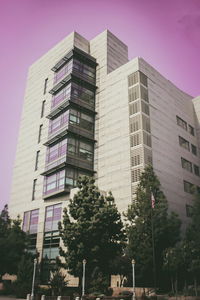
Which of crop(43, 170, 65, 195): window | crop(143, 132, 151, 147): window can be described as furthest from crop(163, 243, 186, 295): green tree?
crop(43, 170, 65, 195): window

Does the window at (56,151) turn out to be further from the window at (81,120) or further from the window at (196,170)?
the window at (196,170)

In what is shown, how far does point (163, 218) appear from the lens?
32.6 meters

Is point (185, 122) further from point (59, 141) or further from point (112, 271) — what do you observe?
point (112, 271)

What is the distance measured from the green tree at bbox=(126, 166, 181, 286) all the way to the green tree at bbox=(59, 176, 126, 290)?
6.89 ft

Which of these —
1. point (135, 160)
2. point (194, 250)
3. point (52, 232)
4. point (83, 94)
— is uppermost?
point (83, 94)

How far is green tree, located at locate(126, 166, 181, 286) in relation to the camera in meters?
30.9

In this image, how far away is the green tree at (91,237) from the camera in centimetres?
3037

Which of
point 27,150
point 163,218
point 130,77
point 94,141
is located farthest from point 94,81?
point 163,218

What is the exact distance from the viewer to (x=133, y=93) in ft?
169

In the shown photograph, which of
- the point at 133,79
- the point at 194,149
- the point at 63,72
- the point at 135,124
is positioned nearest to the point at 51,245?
the point at 135,124

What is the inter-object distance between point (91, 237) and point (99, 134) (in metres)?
27.8

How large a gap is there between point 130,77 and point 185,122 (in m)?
17.5

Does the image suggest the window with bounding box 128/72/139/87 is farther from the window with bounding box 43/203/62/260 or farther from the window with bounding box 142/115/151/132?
the window with bounding box 43/203/62/260

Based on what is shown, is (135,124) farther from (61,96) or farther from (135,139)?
(61,96)
